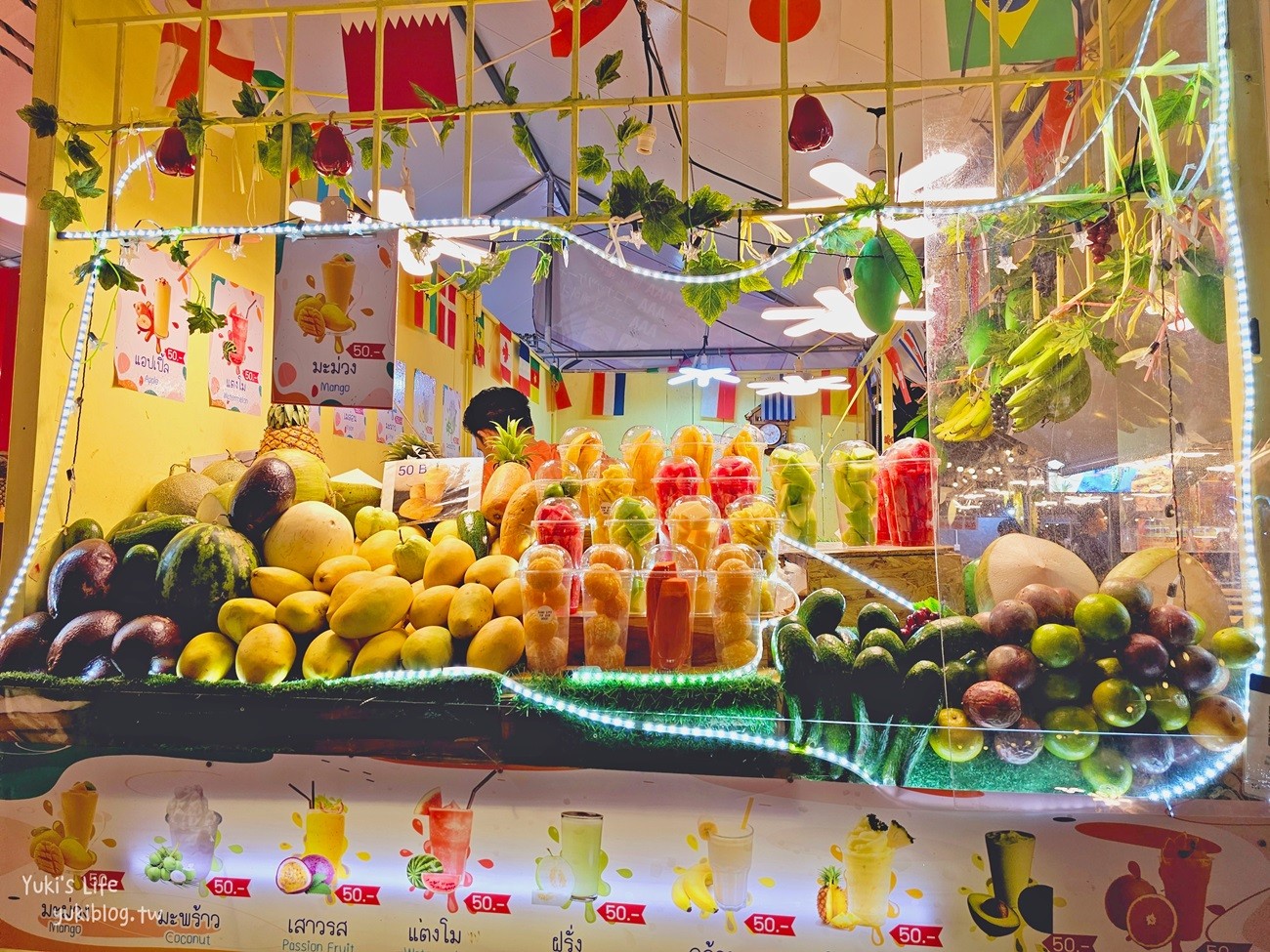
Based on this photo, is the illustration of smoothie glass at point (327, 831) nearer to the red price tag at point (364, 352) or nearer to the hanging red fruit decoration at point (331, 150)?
the red price tag at point (364, 352)

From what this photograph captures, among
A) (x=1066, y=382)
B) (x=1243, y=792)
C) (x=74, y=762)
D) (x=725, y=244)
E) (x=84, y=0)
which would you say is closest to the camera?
(x=1243, y=792)

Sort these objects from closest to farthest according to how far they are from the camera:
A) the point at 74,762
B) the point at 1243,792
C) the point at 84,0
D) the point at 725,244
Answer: the point at 1243,792
the point at 74,762
the point at 84,0
the point at 725,244

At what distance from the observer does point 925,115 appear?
177 cm

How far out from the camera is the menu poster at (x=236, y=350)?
3.69 metres

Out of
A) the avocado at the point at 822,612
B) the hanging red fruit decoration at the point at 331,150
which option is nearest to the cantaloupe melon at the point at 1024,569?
the avocado at the point at 822,612

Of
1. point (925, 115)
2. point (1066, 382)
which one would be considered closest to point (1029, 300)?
point (1066, 382)

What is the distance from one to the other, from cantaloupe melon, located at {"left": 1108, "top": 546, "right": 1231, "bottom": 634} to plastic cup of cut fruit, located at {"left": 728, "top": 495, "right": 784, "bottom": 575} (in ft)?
2.28

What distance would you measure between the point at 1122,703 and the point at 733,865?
0.81m

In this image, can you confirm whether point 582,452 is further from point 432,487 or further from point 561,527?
point 432,487

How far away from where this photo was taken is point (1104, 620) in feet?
5.05

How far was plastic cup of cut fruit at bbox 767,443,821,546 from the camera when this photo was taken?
2.31m

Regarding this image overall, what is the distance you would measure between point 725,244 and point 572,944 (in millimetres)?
6005

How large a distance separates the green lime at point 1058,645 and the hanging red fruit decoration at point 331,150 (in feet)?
6.13

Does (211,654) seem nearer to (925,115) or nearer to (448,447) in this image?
(925,115)
